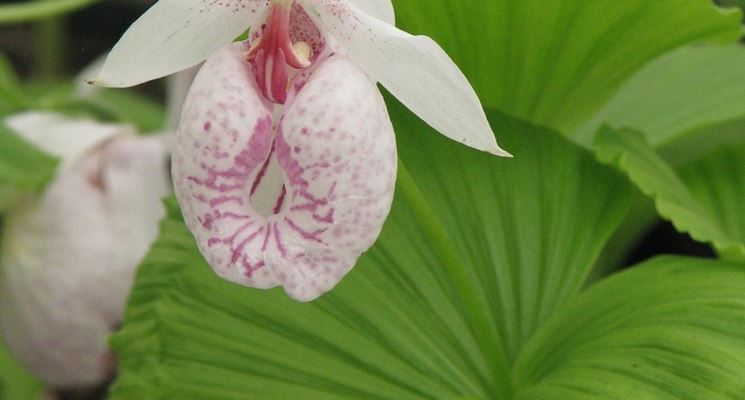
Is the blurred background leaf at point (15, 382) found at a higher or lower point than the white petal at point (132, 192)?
lower

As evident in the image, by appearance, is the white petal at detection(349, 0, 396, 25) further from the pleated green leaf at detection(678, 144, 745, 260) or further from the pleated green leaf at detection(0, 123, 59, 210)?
the pleated green leaf at detection(0, 123, 59, 210)

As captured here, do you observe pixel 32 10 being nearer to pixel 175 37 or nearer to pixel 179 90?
pixel 179 90

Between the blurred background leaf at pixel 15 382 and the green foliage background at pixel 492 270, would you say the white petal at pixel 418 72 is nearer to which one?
the green foliage background at pixel 492 270

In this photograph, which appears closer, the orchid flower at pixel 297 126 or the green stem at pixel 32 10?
the orchid flower at pixel 297 126

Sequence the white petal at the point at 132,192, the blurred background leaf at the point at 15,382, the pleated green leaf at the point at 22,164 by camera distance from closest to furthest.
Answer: the pleated green leaf at the point at 22,164, the white petal at the point at 132,192, the blurred background leaf at the point at 15,382

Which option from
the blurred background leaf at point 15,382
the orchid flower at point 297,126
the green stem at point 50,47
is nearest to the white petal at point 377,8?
the orchid flower at point 297,126

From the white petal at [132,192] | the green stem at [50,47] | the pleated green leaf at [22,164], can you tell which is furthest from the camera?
the green stem at [50,47]

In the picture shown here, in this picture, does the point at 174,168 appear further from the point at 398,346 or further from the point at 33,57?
the point at 33,57
